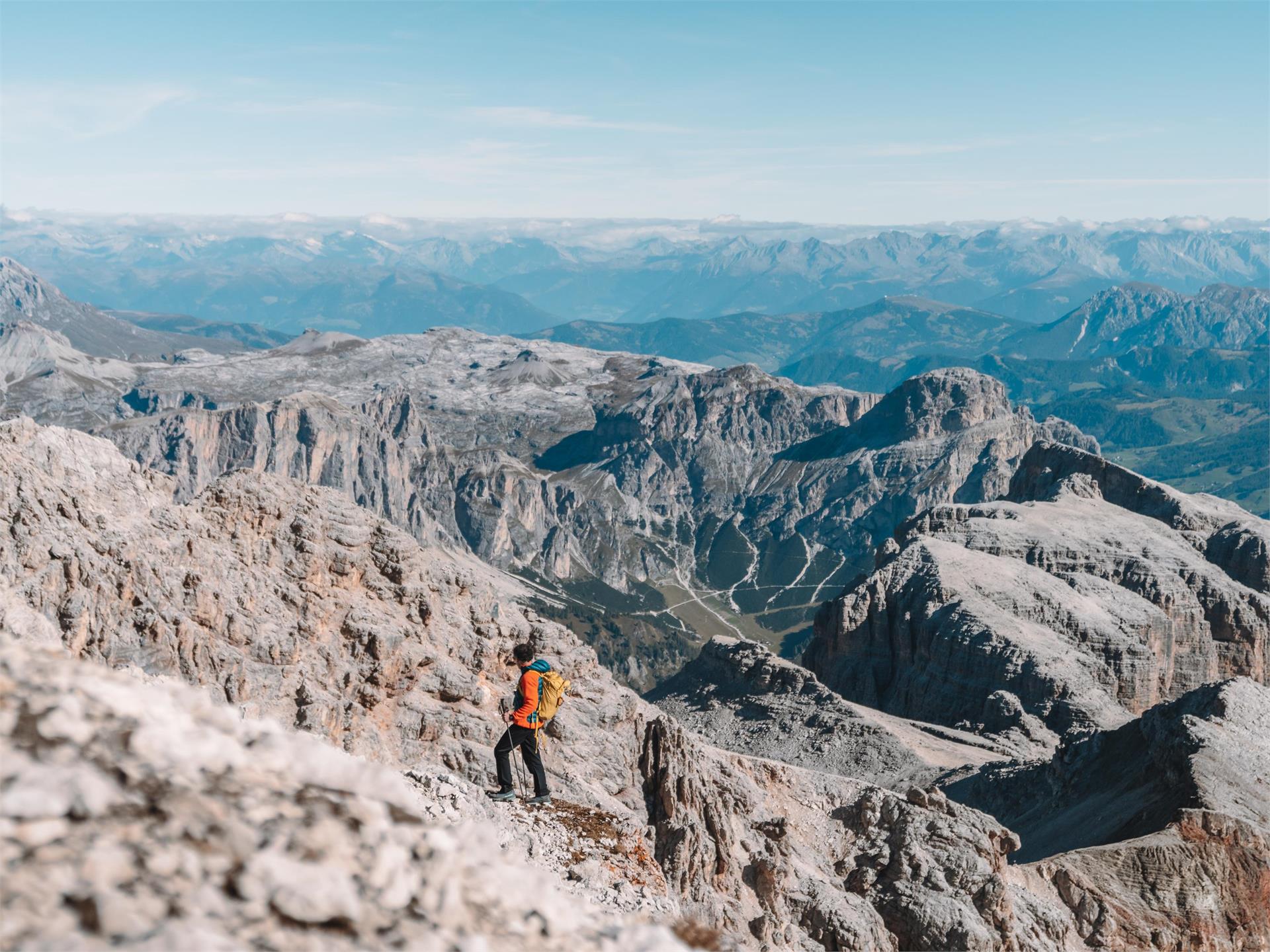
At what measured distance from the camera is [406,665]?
155 feet

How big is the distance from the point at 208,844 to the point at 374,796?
1.63 meters

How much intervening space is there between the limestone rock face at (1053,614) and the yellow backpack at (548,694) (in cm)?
9127

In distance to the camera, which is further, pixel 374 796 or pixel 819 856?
pixel 819 856

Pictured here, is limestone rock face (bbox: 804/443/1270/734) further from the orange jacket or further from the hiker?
the orange jacket

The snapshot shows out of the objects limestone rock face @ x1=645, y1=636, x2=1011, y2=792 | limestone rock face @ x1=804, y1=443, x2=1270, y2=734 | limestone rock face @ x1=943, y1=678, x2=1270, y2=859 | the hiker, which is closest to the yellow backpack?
the hiker

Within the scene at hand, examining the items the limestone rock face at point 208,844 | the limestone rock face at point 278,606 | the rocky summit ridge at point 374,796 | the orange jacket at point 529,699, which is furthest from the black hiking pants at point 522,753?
the limestone rock face at point 208,844

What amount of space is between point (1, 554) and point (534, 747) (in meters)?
25.9

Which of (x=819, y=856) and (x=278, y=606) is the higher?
(x=278, y=606)

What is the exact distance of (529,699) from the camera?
24.8 m

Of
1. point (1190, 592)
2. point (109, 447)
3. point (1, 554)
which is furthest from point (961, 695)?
point (1, 554)

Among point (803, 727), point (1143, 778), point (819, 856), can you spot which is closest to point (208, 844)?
point (819, 856)

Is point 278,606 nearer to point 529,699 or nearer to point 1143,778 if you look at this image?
point 529,699

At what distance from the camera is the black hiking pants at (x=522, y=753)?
25.3 meters

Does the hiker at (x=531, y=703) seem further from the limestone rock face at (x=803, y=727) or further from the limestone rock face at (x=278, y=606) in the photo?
the limestone rock face at (x=803, y=727)
